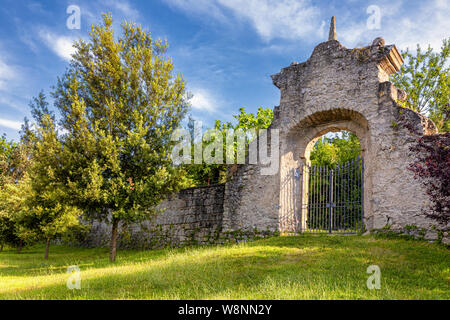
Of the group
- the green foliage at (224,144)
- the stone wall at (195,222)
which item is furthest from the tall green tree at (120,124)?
the green foliage at (224,144)

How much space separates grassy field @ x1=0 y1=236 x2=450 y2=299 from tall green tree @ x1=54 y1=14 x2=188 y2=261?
2.87m

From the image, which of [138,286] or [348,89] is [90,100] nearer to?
[138,286]

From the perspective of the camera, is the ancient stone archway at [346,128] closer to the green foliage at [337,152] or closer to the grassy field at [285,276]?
the grassy field at [285,276]

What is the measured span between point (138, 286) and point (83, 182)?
4534 mm

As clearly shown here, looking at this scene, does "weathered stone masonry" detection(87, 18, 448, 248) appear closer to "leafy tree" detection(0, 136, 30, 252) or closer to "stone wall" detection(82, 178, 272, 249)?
"stone wall" detection(82, 178, 272, 249)

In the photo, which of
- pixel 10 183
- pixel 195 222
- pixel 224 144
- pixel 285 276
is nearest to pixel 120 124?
pixel 195 222

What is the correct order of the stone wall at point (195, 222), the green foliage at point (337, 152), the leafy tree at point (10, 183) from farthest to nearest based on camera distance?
A: the green foliage at point (337, 152)
the leafy tree at point (10, 183)
the stone wall at point (195, 222)

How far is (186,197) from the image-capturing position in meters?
13.8

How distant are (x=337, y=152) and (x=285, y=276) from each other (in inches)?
702

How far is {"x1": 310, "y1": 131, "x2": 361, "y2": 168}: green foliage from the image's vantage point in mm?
20375

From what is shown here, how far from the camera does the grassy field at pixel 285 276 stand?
17.2 ft

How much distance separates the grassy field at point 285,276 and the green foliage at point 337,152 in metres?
12.3

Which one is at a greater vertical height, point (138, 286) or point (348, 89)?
point (348, 89)
